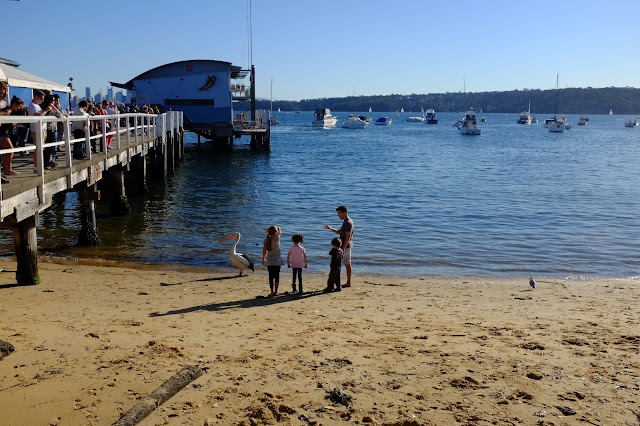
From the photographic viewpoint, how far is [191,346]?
8016mm

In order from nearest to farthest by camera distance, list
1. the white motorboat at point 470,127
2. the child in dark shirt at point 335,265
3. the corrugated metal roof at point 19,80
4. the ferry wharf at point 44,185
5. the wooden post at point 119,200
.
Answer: the ferry wharf at point 44,185, the child in dark shirt at point 335,265, the corrugated metal roof at point 19,80, the wooden post at point 119,200, the white motorboat at point 470,127

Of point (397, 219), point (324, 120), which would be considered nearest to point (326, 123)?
point (324, 120)

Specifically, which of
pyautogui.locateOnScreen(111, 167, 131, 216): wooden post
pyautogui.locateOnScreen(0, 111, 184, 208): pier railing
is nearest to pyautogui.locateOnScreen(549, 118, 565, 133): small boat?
pyautogui.locateOnScreen(0, 111, 184, 208): pier railing

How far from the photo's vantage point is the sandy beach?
247 inches

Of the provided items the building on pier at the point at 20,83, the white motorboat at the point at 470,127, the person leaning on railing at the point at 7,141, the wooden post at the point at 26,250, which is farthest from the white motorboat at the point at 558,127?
the wooden post at the point at 26,250

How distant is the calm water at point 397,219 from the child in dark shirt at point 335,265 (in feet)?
9.42

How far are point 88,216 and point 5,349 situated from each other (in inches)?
366

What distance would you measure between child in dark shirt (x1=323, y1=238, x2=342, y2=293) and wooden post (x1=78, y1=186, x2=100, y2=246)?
23.3 feet

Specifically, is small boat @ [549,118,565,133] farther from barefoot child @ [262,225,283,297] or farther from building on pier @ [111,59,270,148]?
barefoot child @ [262,225,283,297]

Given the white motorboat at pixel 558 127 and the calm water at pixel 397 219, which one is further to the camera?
the white motorboat at pixel 558 127

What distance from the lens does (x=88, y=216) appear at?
1617cm

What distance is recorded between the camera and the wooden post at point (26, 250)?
1083cm

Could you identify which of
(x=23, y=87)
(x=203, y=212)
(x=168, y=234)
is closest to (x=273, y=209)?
(x=203, y=212)

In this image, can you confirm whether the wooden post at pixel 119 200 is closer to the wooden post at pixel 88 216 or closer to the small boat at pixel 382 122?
the wooden post at pixel 88 216
